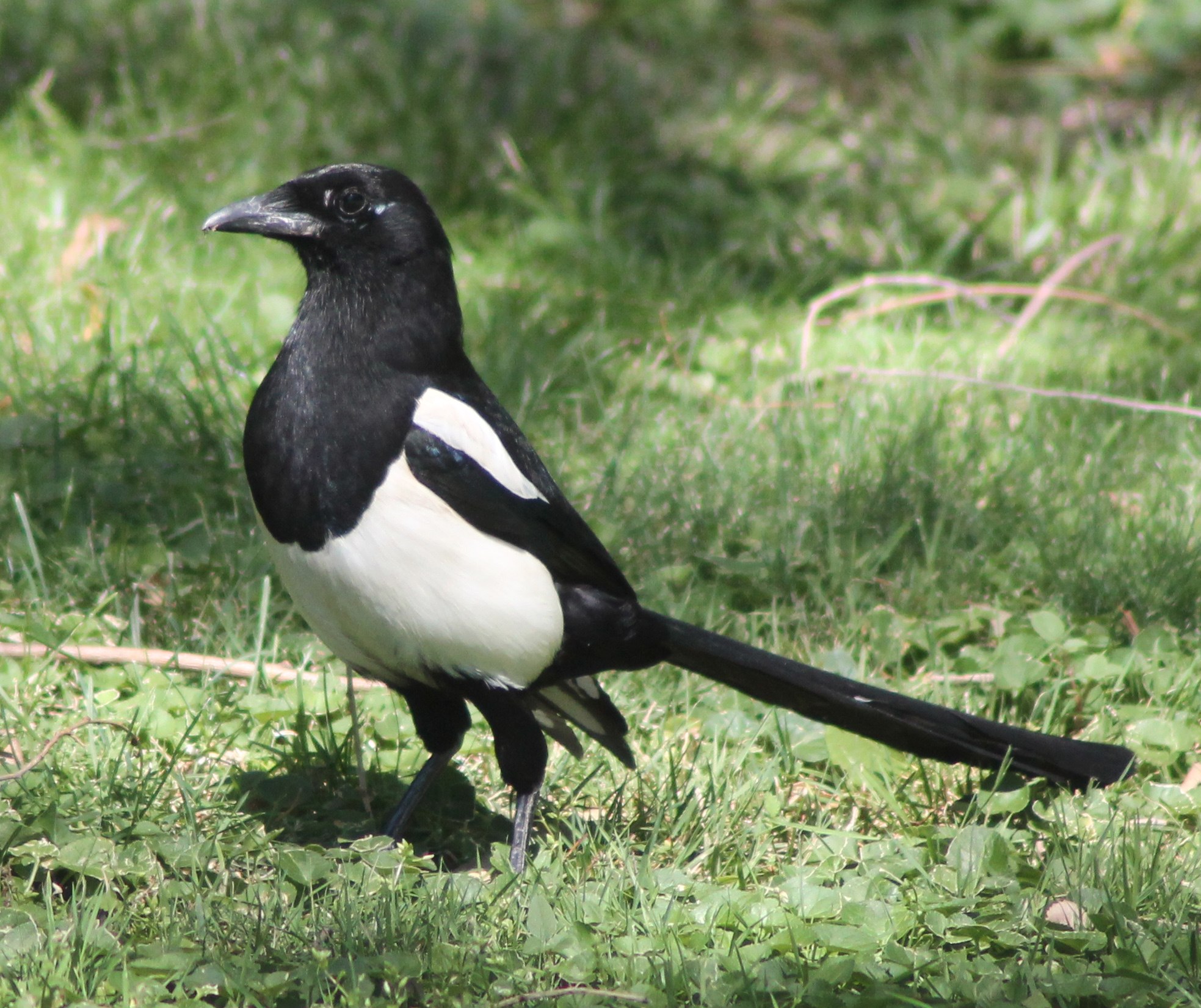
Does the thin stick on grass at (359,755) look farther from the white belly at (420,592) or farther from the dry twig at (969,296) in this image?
the dry twig at (969,296)

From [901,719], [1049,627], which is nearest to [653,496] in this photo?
[1049,627]

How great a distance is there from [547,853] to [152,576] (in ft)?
3.97

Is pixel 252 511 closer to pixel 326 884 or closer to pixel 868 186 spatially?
pixel 326 884

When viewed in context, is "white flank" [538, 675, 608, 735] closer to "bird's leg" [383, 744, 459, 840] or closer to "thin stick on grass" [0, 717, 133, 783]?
"bird's leg" [383, 744, 459, 840]

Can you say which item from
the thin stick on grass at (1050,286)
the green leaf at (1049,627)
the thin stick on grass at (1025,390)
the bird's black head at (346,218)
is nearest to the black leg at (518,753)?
the bird's black head at (346,218)

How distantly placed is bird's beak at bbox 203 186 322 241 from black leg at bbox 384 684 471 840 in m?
0.75

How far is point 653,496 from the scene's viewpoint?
3.47 meters

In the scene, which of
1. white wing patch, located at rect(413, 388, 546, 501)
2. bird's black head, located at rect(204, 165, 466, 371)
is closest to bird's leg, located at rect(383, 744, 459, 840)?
white wing patch, located at rect(413, 388, 546, 501)

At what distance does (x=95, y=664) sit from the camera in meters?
2.83

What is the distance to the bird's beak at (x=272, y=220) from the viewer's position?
7.91ft

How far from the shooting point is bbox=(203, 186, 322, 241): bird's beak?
2.41 metres

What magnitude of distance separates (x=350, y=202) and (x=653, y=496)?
1255 millimetres

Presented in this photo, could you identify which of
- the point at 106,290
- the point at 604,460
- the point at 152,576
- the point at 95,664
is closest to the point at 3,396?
the point at 106,290

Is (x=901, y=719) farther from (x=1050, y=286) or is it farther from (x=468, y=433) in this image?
(x=1050, y=286)
